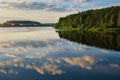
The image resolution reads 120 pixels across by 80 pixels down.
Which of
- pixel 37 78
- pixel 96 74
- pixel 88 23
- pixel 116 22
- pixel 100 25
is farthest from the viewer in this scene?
pixel 88 23

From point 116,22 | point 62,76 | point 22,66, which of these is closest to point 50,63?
point 22,66

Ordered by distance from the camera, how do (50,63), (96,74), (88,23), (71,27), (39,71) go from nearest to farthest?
(96,74), (39,71), (50,63), (88,23), (71,27)

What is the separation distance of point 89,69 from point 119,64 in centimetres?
511

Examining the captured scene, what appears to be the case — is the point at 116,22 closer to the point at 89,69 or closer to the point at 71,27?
the point at 71,27

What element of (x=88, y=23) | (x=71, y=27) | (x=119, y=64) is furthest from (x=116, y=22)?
(x=119, y=64)

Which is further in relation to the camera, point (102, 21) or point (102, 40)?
point (102, 21)

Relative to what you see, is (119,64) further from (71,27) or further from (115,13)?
(71,27)

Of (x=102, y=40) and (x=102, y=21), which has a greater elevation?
(x=102, y=21)

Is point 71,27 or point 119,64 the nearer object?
point 119,64

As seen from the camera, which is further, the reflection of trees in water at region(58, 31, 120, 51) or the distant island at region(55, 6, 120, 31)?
the distant island at region(55, 6, 120, 31)

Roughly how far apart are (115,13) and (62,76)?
114499 millimetres

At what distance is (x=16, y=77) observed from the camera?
26859mm

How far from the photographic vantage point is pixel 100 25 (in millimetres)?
145875

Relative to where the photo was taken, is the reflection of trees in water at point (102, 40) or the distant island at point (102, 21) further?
the distant island at point (102, 21)
